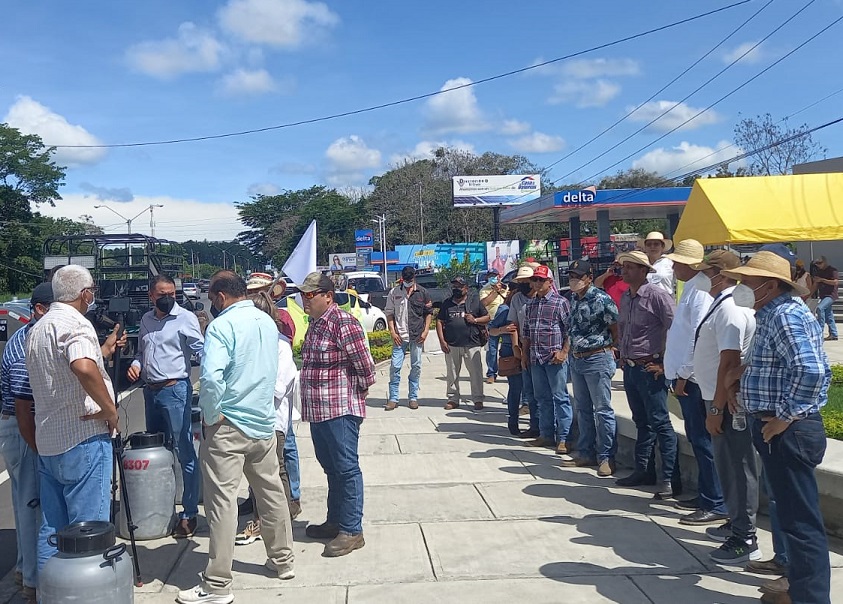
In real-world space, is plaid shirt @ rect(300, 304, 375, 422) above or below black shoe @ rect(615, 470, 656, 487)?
above

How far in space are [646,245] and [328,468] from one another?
416 centimetres

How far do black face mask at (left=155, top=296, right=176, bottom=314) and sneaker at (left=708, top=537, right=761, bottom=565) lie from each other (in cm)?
433

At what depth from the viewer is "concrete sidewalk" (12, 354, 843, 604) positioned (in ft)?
15.2

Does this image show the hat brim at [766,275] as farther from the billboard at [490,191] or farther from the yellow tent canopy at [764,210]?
the billboard at [490,191]

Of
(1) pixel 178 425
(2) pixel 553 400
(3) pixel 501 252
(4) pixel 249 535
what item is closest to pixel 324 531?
(4) pixel 249 535

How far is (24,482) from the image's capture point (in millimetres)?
4707

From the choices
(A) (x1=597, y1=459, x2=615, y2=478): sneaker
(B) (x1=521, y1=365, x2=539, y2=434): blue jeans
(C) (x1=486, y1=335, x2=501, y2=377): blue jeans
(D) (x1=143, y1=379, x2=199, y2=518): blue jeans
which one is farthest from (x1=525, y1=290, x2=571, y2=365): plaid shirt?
(C) (x1=486, y1=335, x2=501, y2=377): blue jeans

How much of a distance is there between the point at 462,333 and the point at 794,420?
670 cm

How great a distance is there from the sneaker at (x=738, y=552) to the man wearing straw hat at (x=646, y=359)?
1338 mm

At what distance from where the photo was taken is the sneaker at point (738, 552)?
16.1 ft

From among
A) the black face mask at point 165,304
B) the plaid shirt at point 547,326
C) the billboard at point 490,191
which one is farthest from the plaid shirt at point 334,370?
the billboard at point 490,191

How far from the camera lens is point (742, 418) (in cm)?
480

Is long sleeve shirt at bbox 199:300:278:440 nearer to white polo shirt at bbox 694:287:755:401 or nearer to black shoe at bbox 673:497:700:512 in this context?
white polo shirt at bbox 694:287:755:401

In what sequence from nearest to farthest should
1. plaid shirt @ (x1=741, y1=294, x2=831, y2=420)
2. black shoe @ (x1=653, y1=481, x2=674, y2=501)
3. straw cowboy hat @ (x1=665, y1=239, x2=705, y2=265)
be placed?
plaid shirt @ (x1=741, y1=294, x2=831, y2=420)
straw cowboy hat @ (x1=665, y1=239, x2=705, y2=265)
black shoe @ (x1=653, y1=481, x2=674, y2=501)
